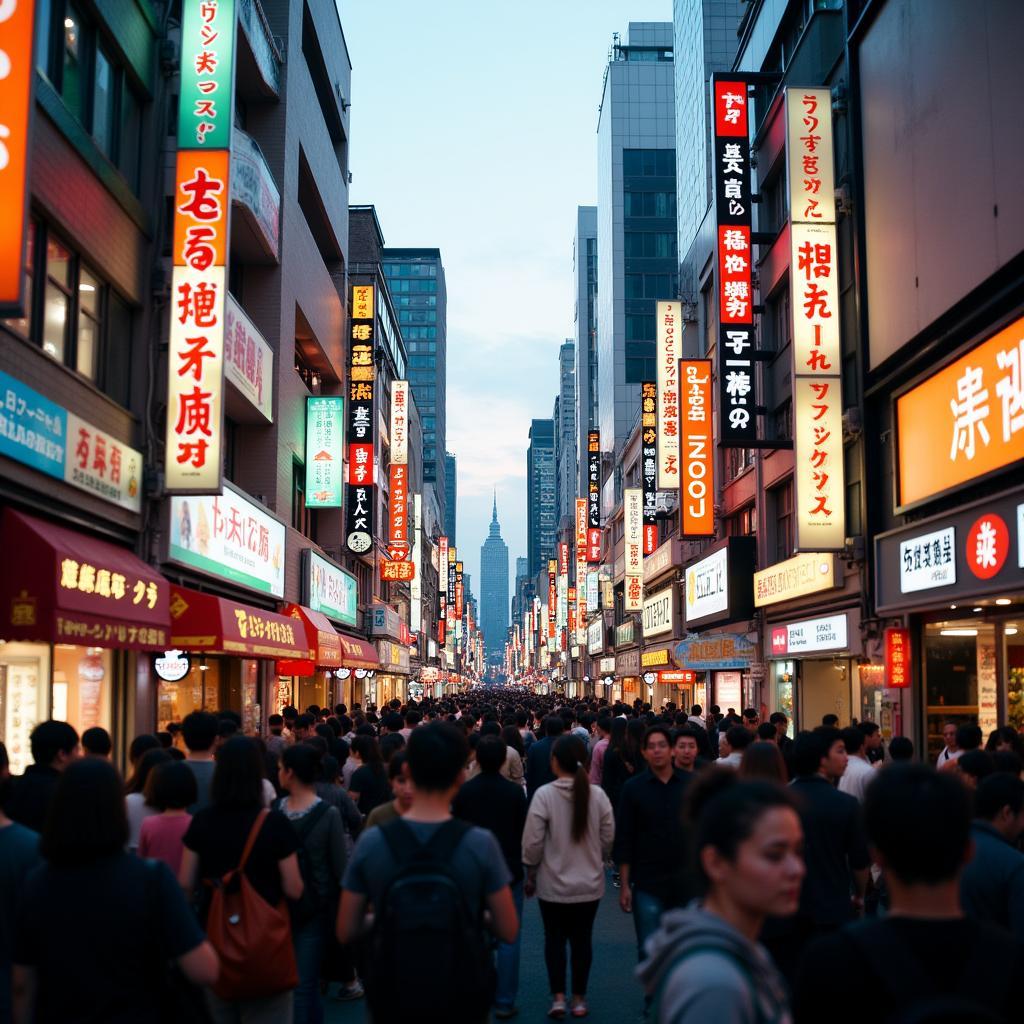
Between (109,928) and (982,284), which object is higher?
(982,284)

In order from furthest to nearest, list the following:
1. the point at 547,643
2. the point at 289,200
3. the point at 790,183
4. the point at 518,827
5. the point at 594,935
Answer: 1. the point at 547,643
2. the point at 289,200
3. the point at 790,183
4. the point at 594,935
5. the point at 518,827

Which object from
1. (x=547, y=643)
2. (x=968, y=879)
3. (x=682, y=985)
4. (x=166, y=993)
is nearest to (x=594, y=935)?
(x=968, y=879)

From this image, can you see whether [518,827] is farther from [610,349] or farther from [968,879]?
[610,349]

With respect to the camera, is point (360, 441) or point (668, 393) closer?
point (668, 393)

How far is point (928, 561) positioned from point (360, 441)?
74.9 feet

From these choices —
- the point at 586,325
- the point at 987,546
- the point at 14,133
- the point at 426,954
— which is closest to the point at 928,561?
the point at 987,546

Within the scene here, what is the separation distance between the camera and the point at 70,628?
39.9 ft

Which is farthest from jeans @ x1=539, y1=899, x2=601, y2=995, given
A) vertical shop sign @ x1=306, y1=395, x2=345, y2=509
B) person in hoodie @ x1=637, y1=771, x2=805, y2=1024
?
vertical shop sign @ x1=306, y1=395, x2=345, y2=509

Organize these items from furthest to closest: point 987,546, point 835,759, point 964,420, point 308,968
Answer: point 964,420 → point 987,546 → point 835,759 → point 308,968

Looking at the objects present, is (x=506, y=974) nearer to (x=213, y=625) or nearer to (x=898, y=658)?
(x=213, y=625)

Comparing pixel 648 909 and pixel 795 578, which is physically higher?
pixel 795 578

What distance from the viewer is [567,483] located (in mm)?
161500

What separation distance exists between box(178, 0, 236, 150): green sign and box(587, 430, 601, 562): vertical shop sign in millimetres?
57004

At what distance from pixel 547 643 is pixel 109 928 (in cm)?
12688
